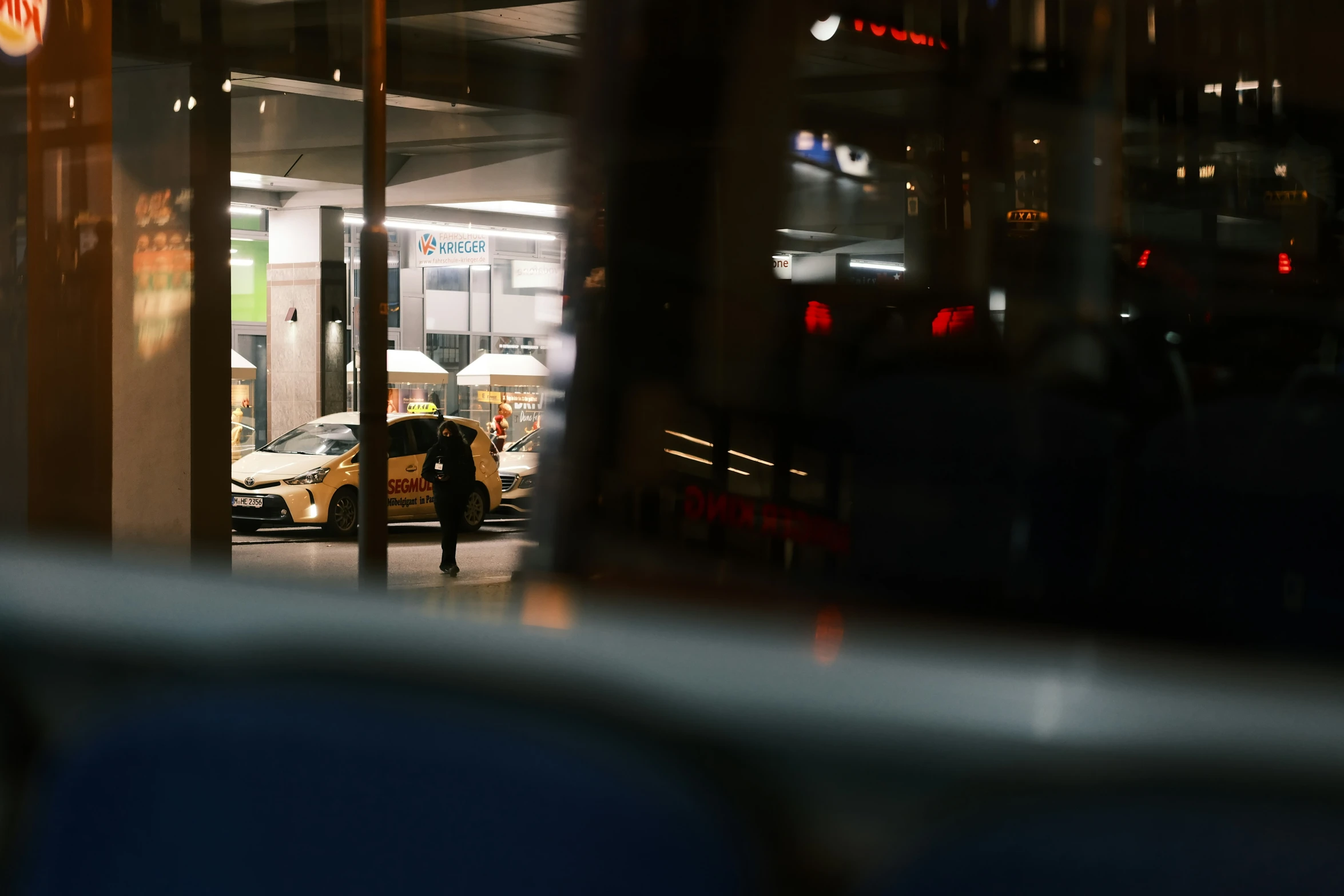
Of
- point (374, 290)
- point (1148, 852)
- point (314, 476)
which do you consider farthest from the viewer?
point (314, 476)

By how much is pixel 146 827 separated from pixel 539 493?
1.14 m

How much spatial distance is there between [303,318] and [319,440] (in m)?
0.24

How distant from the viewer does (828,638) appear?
3.80 ft

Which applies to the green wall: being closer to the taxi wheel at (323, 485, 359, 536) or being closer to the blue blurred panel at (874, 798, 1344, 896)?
the taxi wheel at (323, 485, 359, 536)

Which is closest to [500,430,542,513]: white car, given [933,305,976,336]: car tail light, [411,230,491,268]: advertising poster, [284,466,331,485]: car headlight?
[284,466,331,485]: car headlight

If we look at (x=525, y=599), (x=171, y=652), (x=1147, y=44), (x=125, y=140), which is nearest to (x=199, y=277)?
(x=125, y=140)

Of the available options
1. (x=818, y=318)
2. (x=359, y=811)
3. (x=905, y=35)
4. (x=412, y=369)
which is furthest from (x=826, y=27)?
(x=359, y=811)

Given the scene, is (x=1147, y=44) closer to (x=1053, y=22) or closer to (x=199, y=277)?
(x=1053, y=22)

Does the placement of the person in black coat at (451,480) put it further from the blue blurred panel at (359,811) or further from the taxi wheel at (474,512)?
the blue blurred panel at (359,811)

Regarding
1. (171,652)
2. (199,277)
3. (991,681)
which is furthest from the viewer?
(199,277)

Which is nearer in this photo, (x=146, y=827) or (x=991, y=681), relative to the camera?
(x=991, y=681)

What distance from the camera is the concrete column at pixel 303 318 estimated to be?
5.66 ft

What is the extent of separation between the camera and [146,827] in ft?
4.15

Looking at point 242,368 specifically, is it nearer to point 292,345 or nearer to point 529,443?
point 292,345
